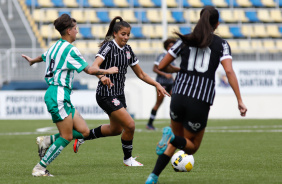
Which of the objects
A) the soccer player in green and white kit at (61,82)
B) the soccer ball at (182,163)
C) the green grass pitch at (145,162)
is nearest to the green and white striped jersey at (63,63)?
the soccer player in green and white kit at (61,82)

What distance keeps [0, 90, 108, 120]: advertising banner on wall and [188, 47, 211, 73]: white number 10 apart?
1497cm

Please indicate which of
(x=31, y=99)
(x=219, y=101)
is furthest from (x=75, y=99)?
(x=219, y=101)

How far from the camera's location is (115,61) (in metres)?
7.63

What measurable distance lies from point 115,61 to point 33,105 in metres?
13.7

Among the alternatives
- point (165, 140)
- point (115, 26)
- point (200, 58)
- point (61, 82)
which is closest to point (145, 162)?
point (115, 26)

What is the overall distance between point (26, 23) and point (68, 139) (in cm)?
2097

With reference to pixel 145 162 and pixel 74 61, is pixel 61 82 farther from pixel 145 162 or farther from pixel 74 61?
pixel 145 162

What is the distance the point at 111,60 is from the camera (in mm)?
7617

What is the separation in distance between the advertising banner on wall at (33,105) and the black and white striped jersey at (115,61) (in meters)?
12.7

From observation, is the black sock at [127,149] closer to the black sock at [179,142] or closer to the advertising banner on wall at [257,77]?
the black sock at [179,142]

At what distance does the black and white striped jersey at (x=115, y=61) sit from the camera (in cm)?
760

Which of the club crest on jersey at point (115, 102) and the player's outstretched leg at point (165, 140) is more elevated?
the player's outstretched leg at point (165, 140)

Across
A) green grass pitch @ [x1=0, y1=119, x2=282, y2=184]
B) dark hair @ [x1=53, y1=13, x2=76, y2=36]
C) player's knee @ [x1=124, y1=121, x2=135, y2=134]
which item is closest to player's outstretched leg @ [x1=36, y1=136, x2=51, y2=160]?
green grass pitch @ [x1=0, y1=119, x2=282, y2=184]

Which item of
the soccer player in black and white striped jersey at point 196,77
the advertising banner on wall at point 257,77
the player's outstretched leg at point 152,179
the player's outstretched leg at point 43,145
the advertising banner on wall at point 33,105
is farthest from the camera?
the advertising banner on wall at point 257,77
